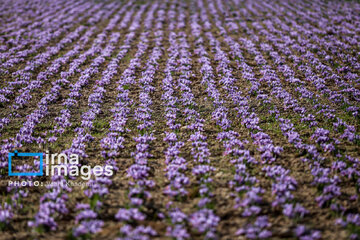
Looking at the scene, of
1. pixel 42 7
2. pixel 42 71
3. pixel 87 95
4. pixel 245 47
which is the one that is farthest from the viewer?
pixel 42 7

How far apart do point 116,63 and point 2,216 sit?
33.8 ft

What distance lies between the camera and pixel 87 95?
11062 millimetres

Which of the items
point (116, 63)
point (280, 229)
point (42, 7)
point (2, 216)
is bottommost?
point (280, 229)

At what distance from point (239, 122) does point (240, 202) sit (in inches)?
157

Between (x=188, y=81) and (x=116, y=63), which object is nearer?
(x=188, y=81)

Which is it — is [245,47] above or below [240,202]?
above

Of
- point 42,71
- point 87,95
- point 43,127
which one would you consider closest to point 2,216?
point 43,127

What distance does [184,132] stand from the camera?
862 centimetres

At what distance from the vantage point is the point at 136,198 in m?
5.64

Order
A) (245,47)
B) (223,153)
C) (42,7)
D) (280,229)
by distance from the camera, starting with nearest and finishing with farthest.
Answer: (280,229) → (223,153) → (245,47) → (42,7)

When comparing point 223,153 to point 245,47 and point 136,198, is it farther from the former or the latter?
point 245,47

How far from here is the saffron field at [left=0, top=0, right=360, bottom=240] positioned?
5266 millimetres

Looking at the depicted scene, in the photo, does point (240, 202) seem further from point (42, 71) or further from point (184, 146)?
point (42, 71)

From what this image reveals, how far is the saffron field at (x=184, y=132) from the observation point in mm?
5266
